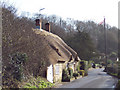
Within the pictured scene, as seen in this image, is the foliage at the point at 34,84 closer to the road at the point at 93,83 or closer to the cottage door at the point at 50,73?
the cottage door at the point at 50,73

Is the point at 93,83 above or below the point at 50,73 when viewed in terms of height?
below

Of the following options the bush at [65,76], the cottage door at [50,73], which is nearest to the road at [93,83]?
the bush at [65,76]

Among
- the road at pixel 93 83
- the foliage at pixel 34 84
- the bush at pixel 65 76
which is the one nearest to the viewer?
the foliage at pixel 34 84

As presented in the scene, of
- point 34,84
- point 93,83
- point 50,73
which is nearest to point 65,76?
point 93,83

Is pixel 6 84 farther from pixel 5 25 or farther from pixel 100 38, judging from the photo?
pixel 100 38

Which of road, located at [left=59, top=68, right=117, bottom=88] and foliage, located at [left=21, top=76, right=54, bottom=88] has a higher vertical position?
foliage, located at [left=21, top=76, right=54, bottom=88]

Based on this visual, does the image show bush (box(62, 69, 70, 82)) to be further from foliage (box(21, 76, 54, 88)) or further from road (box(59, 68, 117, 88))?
foliage (box(21, 76, 54, 88))

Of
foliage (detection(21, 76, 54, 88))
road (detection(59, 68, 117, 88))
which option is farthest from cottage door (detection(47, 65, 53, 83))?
foliage (detection(21, 76, 54, 88))

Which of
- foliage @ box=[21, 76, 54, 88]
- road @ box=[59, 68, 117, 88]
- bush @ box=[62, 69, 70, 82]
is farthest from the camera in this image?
bush @ box=[62, 69, 70, 82]

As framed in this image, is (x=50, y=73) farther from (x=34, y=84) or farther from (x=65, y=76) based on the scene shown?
(x=34, y=84)

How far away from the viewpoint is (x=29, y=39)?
12.8 meters

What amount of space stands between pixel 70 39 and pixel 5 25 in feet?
103

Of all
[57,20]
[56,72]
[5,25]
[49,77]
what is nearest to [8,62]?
[5,25]

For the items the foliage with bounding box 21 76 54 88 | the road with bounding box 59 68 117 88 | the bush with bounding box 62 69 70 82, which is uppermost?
the foliage with bounding box 21 76 54 88
